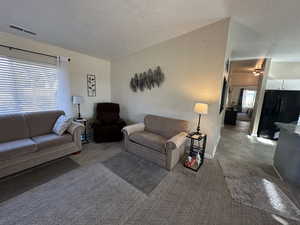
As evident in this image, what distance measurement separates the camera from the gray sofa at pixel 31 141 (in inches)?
78.7

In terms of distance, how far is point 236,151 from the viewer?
324 centimetres

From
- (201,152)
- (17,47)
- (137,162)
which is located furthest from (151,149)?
(17,47)

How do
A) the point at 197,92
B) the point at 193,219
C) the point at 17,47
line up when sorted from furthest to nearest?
the point at 197,92, the point at 17,47, the point at 193,219

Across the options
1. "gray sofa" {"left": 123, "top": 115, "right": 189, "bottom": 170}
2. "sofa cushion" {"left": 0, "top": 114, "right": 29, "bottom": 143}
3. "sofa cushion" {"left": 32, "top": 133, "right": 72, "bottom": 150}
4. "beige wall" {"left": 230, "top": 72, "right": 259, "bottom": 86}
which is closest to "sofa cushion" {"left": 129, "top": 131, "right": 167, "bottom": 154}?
"gray sofa" {"left": 123, "top": 115, "right": 189, "bottom": 170}

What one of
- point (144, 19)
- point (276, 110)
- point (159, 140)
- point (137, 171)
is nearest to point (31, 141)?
point (137, 171)

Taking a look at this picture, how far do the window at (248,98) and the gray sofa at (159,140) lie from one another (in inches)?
332

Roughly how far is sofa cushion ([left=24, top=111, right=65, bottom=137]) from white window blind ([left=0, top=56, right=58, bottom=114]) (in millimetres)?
392

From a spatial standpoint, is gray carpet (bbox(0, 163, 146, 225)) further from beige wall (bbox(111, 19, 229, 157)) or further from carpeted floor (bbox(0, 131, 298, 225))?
beige wall (bbox(111, 19, 229, 157))

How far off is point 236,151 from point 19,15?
520cm

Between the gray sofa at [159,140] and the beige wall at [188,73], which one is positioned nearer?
the gray sofa at [159,140]

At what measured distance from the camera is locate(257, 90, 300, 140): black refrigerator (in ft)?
12.9

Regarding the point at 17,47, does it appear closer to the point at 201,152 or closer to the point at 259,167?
the point at 201,152

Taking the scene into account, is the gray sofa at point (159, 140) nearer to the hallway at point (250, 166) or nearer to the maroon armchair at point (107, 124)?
the maroon armchair at point (107, 124)

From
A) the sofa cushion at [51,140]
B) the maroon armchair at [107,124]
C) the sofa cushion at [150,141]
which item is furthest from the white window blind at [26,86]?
the sofa cushion at [150,141]
